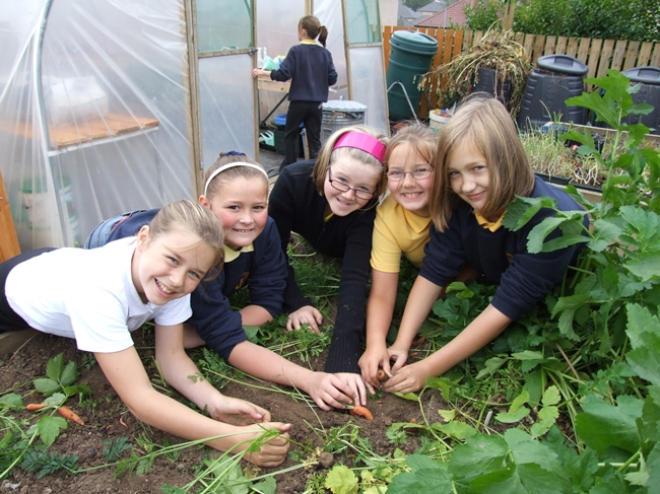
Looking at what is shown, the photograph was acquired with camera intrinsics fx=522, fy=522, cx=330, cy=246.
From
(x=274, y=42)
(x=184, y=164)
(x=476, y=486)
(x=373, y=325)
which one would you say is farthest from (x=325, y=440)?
(x=274, y=42)

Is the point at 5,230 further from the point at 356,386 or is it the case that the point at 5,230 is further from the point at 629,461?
the point at 629,461

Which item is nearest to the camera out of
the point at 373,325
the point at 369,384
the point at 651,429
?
the point at 651,429

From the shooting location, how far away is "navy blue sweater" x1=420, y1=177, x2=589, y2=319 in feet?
5.97

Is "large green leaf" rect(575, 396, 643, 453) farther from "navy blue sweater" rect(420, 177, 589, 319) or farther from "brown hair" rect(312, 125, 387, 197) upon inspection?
"brown hair" rect(312, 125, 387, 197)

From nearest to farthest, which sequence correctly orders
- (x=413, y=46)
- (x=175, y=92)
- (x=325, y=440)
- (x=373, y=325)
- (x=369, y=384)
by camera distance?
(x=325, y=440) → (x=369, y=384) → (x=373, y=325) → (x=175, y=92) → (x=413, y=46)

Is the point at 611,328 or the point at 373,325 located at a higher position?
the point at 611,328

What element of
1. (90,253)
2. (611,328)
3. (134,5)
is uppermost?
(134,5)

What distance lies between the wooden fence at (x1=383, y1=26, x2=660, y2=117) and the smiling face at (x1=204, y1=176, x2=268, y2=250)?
7192mm

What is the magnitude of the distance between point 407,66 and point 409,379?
737 cm

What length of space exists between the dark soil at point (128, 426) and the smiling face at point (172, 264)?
45 centimetres

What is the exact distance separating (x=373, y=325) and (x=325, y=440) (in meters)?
0.56

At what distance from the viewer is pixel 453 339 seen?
6.59 ft

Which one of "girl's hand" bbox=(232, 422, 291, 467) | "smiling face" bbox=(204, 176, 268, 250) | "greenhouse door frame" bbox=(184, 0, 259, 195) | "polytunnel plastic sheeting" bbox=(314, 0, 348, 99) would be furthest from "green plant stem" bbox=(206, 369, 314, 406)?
"polytunnel plastic sheeting" bbox=(314, 0, 348, 99)

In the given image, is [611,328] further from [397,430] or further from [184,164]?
[184,164]
